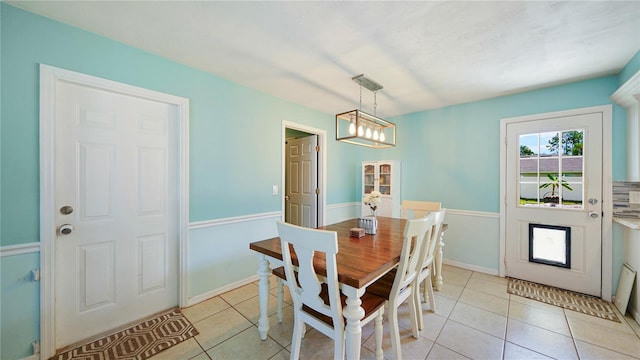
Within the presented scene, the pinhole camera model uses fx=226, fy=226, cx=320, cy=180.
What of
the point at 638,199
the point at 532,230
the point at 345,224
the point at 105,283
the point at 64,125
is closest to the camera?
the point at 64,125

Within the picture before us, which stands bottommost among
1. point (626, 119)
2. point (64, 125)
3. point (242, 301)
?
point (242, 301)

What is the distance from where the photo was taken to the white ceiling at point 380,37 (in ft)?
4.82

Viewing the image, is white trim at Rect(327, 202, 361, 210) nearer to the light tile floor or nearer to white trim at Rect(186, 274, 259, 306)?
white trim at Rect(186, 274, 259, 306)

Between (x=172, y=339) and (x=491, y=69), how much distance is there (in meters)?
3.73

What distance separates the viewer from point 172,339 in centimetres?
178

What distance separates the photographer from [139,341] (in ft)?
5.74

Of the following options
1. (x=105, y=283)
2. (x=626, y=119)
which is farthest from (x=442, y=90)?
(x=105, y=283)

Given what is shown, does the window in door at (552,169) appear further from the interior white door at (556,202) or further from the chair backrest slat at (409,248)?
the chair backrest slat at (409,248)

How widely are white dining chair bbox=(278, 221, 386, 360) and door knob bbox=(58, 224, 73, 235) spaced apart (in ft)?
5.44

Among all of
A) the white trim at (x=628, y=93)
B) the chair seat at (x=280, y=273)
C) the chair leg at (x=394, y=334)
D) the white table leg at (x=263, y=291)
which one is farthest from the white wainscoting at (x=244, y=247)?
the chair leg at (x=394, y=334)

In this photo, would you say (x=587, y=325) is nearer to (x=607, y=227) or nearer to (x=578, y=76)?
(x=607, y=227)

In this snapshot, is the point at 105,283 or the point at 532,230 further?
the point at 532,230

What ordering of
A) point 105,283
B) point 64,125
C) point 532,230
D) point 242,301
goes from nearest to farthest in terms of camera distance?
point 64,125
point 105,283
point 242,301
point 532,230

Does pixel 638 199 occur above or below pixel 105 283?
above
